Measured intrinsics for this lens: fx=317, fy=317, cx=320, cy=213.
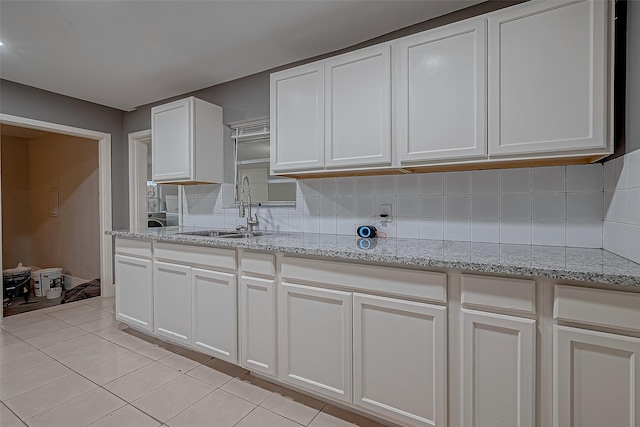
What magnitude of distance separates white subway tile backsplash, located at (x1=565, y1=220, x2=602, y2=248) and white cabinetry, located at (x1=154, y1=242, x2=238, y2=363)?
1900 millimetres

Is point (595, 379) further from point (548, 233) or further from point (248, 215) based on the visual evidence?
point (248, 215)

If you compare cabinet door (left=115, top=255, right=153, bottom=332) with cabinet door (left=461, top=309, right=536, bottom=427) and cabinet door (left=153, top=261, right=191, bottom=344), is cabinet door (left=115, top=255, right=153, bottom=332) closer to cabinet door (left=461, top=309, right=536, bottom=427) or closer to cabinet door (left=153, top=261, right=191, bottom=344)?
cabinet door (left=153, top=261, right=191, bottom=344)

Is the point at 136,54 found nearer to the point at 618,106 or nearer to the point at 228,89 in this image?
the point at 228,89

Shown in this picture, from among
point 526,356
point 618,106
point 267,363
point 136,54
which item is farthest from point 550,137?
point 136,54

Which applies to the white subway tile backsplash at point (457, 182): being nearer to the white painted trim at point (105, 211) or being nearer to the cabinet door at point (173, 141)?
the cabinet door at point (173, 141)

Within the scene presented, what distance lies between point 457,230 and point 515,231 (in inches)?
12.0

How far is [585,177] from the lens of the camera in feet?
5.43

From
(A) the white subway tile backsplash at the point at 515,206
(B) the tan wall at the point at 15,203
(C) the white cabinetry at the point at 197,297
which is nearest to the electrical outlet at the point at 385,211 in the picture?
(A) the white subway tile backsplash at the point at 515,206

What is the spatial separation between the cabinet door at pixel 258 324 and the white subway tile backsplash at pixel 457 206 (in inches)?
46.0

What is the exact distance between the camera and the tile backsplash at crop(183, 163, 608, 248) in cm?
167

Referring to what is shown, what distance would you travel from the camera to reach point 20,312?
3.31 metres

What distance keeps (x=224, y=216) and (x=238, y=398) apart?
167 cm

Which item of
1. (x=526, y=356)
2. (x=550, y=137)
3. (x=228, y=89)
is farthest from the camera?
(x=228, y=89)

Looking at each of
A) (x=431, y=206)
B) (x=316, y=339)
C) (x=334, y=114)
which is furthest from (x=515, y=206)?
(x=316, y=339)
